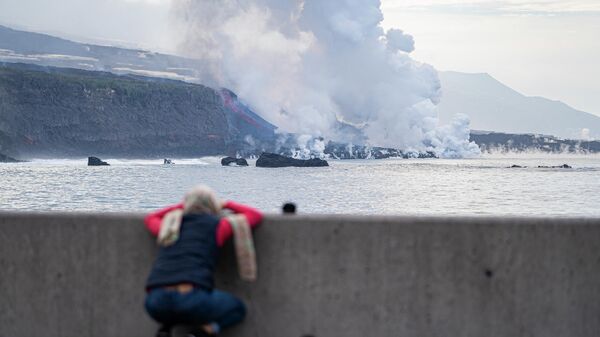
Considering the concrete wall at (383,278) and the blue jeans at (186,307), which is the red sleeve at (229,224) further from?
the blue jeans at (186,307)

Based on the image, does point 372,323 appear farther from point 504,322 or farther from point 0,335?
point 0,335

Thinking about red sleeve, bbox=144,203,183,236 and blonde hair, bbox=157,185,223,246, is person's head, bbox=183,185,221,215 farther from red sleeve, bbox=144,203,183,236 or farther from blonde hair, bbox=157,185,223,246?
red sleeve, bbox=144,203,183,236

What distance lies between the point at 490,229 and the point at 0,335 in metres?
3.34

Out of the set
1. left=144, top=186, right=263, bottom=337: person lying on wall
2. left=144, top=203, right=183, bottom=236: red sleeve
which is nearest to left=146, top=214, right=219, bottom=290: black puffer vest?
left=144, top=186, right=263, bottom=337: person lying on wall

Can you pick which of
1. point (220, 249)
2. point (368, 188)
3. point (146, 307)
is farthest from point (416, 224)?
point (368, 188)

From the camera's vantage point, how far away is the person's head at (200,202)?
6094 mm

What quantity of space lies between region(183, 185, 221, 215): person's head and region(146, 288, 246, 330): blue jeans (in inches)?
20.0

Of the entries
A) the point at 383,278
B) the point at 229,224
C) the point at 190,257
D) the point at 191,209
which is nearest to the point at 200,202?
the point at 191,209

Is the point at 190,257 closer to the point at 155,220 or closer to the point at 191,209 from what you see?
the point at 191,209

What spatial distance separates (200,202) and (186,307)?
0.67m

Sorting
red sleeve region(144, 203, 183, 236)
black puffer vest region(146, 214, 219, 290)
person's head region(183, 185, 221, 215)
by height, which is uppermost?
person's head region(183, 185, 221, 215)

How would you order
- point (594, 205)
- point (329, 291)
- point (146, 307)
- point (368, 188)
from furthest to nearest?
point (368, 188) < point (594, 205) < point (329, 291) < point (146, 307)

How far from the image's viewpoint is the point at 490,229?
6262 millimetres

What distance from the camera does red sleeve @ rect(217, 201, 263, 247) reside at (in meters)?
6.11
